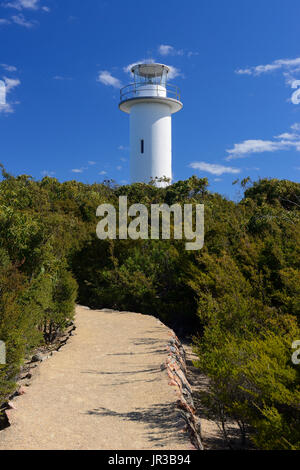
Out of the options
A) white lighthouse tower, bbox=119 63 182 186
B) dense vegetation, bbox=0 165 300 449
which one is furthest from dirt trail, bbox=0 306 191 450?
white lighthouse tower, bbox=119 63 182 186

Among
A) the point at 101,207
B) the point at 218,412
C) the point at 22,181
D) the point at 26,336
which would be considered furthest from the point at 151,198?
the point at 218,412

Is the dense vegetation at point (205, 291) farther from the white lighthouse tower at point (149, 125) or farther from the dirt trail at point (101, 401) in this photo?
the white lighthouse tower at point (149, 125)

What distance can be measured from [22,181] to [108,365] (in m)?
18.8

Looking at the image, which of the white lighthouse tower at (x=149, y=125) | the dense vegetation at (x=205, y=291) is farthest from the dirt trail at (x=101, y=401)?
the white lighthouse tower at (x=149, y=125)

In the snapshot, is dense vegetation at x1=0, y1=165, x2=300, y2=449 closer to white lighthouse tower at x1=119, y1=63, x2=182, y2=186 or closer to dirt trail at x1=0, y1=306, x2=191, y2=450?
dirt trail at x1=0, y1=306, x2=191, y2=450

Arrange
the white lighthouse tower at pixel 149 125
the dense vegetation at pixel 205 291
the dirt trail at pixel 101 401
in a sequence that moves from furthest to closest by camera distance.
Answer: the white lighthouse tower at pixel 149 125 → the dense vegetation at pixel 205 291 → the dirt trail at pixel 101 401

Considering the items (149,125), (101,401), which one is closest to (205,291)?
(101,401)

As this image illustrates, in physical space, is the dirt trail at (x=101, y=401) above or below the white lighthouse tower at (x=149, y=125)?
below

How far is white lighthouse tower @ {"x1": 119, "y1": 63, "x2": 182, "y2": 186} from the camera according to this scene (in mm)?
28750

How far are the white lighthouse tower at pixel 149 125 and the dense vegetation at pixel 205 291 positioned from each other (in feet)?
29.0

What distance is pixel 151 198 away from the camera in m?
23.9

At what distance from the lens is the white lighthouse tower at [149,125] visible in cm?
2875
